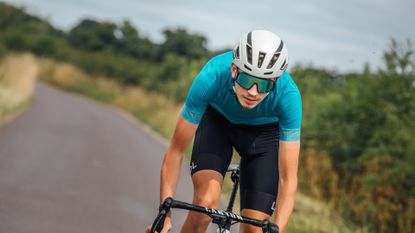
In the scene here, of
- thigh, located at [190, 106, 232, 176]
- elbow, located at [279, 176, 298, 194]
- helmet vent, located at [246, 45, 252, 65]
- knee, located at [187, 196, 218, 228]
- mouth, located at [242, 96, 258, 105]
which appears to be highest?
helmet vent, located at [246, 45, 252, 65]

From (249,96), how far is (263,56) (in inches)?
10.1

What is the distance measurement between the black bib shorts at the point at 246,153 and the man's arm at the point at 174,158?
487 millimetres

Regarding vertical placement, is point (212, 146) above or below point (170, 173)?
above

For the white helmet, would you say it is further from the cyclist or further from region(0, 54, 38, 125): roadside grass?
region(0, 54, 38, 125): roadside grass

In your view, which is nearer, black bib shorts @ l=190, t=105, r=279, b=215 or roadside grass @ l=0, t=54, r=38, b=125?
black bib shorts @ l=190, t=105, r=279, b=215

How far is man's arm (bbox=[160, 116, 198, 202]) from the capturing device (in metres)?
4.48

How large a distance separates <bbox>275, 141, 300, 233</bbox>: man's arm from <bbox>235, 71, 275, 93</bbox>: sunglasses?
0.46 meters

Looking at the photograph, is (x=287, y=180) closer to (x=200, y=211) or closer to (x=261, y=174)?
(x=261, y=174)

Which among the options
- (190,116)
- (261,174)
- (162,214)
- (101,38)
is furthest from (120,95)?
(162,214)

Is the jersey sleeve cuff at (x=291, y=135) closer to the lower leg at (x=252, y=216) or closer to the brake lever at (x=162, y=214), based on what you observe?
the lower leg at (x=252, y=216)

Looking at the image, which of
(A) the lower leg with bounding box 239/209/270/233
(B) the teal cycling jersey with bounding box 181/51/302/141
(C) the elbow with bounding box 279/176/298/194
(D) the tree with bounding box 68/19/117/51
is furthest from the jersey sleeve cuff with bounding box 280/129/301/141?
(D) the tree with bounding box 68/19/117/51

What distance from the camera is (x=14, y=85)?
23.8 meters

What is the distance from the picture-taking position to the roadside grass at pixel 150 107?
9477mm

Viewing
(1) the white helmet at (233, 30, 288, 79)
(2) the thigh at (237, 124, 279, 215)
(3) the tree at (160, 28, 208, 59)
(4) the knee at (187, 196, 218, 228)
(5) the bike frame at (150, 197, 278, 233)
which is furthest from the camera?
(3) the tree at (160, 28, 208, 59)
